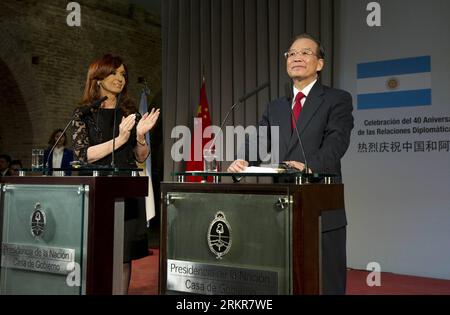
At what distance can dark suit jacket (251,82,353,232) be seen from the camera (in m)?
2.15

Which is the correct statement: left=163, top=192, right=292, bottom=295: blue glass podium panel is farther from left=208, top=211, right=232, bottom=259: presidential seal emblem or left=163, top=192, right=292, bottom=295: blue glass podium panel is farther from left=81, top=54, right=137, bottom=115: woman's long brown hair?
left=81, top=54, right=137, bottom=115: woman's long brown hair

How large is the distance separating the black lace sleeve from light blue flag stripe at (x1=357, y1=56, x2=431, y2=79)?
360 cm

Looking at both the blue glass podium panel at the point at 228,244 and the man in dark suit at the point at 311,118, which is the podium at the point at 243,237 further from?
the man in dark suit at the point at 311,118

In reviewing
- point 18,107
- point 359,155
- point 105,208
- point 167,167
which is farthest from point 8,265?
point 18,107

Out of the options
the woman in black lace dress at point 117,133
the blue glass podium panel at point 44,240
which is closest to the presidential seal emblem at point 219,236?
the blue glass podium panel at point 44,240

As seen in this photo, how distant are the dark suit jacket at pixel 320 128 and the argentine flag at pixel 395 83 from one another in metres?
2.94

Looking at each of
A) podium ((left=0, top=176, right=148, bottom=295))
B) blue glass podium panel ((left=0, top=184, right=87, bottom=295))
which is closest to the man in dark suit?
podium ((left=0, top=176, right=148, bottom=295))

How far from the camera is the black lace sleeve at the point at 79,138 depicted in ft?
7.91

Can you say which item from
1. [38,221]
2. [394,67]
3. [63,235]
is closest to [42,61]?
[394,67]

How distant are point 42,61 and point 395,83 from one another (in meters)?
5.37

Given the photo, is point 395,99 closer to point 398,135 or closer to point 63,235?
point 398,135

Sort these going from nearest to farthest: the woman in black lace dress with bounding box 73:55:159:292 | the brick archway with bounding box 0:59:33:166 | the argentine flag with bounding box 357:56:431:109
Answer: the woman in black lace dress with bounding box 73:55:159:292, the argentine flag with bounding box 357:56:431:109, the brick archway with bounding box 0:59:33:166

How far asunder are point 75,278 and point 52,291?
0.41 feet

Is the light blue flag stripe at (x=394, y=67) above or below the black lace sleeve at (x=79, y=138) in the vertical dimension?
above
